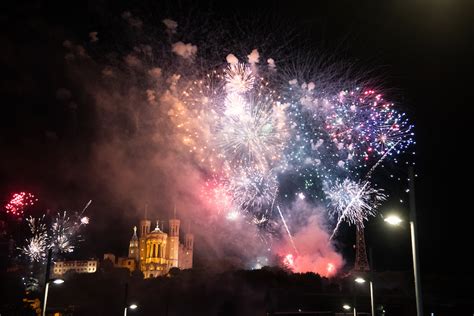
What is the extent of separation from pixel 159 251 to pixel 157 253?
0.65 metres

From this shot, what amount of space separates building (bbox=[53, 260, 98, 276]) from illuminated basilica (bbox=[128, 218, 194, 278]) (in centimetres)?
930

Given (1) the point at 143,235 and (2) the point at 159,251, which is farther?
(1) the point at 143,235

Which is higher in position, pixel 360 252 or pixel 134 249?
pixel 134 249

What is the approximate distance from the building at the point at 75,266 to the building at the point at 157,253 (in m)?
4.72

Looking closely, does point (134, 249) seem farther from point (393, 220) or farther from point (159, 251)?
point (393, 220)

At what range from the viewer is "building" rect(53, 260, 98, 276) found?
335 feet

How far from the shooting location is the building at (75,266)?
102m

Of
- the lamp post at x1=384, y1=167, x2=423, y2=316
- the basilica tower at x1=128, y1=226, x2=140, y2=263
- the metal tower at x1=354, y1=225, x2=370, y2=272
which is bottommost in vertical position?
the lamp post at x1=384, y1=167, x2=423, y2=316

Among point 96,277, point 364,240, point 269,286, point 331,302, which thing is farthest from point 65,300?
point 364,240

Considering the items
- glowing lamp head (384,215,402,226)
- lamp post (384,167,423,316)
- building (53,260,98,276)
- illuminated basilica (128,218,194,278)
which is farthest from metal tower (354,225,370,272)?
building (53,260,98,276)

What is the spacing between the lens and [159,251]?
107m

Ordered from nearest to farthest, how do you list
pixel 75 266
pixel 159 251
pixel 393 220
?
pixel 393 220, pixel 75 266, pixel 159 251

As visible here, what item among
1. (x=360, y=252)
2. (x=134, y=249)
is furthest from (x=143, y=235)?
(x=360, y=252)

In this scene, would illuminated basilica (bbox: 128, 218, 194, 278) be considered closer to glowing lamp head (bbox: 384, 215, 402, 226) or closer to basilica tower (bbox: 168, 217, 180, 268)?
basilica tower (bbox: 168, 217, 180, 268)
